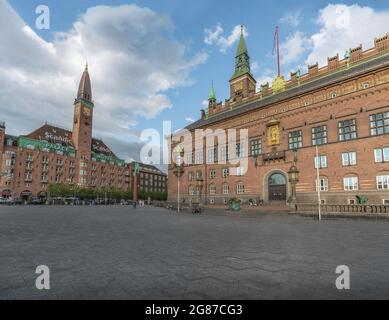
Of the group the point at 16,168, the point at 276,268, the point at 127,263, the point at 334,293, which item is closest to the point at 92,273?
the point at 127,263

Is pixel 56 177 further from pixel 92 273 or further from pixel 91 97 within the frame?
pixel 92 273

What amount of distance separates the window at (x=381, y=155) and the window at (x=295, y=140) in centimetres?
917

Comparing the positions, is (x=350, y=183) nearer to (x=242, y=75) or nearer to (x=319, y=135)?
(x=319, y=135)

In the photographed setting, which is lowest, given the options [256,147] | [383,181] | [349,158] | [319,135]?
[383,181]

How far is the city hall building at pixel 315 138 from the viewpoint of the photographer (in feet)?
94.6

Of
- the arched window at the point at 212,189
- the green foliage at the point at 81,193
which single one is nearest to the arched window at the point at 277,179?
the arched window at the point at 212,189

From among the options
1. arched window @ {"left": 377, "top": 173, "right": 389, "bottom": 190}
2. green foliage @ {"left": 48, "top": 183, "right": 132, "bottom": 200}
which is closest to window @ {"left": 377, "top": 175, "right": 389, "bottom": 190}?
arched window @ {"left": 377, "top": 173, "right": 389, "bottom": 190}

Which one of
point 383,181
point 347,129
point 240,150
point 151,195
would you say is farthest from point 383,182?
point 151,195

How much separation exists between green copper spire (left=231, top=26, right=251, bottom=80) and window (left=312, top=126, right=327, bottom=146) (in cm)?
2791

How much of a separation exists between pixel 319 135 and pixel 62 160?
85.1 metres

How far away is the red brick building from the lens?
74.4m

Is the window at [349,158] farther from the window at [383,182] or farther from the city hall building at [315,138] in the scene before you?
the window at [383,182]

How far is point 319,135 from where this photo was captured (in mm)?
33750

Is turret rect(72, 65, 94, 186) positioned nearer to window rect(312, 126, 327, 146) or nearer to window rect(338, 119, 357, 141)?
window rect(312, 126, 327, 146)
